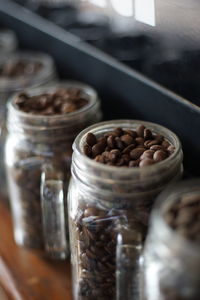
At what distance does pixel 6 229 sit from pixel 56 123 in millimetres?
254

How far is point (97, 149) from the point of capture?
1.79 ft

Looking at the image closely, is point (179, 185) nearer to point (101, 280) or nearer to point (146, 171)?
point (146, 171)

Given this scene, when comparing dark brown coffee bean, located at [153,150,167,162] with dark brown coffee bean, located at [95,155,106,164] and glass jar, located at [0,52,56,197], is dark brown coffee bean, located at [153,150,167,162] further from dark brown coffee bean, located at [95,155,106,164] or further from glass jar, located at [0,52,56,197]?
glass jar, located at [0,52,56,197]

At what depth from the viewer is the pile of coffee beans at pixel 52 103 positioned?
67cm

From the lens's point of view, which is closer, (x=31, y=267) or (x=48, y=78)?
(x=31, y=267)

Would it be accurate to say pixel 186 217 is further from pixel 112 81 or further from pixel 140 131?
pixel 112 81

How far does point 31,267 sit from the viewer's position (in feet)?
2.32

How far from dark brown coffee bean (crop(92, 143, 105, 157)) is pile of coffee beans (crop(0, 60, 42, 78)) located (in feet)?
1.32

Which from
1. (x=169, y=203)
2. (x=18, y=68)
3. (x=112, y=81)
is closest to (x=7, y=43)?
(x=18, y=68)

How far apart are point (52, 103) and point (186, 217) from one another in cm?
35

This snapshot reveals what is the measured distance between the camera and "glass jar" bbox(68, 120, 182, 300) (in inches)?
19.7

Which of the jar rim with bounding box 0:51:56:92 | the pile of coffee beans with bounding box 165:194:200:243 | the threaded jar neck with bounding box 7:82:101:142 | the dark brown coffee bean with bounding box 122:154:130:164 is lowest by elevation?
the jar rim with bounding box 0:51:56:92

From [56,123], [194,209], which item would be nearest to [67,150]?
[56,123]

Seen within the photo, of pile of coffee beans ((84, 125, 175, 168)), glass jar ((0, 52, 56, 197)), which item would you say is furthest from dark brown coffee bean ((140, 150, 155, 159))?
glass jar ((0, 52, 56, 197))
